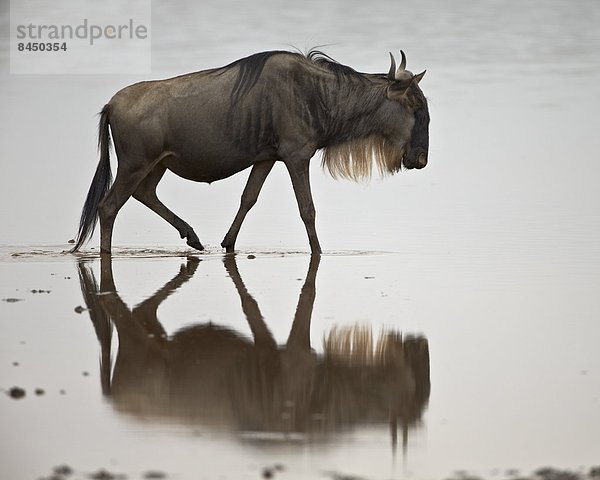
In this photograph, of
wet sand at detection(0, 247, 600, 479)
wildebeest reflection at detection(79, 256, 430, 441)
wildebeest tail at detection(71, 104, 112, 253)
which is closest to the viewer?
wet sand at detection(0, 247, 600, 479)

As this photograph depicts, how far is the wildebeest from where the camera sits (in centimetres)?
1276

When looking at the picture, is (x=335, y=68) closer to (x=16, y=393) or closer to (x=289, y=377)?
(x=289, y=377)

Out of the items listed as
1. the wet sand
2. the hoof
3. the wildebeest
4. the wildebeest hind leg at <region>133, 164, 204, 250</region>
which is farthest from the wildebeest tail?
the wet sand

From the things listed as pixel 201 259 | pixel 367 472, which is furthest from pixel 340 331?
pixel 201 259

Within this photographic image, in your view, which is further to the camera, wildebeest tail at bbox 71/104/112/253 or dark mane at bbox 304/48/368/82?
dark mane at bbox 304/48/368/82

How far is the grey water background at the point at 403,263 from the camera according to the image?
21.3ft

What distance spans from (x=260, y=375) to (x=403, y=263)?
4.32 m

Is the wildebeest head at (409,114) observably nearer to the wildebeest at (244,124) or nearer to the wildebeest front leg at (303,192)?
the wildebeest at (244,124)

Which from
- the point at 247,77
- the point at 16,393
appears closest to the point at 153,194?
the point at 247,77

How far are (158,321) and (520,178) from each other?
29.9ft

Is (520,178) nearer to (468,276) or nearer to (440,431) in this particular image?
(468,276)

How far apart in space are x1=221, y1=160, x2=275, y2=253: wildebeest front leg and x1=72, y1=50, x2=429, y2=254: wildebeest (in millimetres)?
11

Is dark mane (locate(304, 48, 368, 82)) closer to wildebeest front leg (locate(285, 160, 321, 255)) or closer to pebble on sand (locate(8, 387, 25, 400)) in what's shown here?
wildebeest front leg (locate(285, 160, 321, 255))

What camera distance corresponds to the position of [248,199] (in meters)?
13.1
